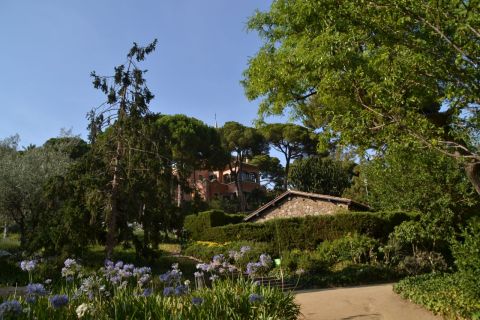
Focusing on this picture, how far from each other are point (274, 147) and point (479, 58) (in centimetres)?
4255

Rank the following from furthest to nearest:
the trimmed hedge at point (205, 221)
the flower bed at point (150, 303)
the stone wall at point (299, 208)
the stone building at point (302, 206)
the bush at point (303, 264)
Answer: the trimmed hedge at point (205, 221), the stone wall at point (299, 208), the stone building at point (302, 206), the bush at point (303, 264), the flower bed at point (150, 303)

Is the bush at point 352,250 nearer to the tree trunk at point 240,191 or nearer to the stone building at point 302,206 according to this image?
the stone building at point 302,206

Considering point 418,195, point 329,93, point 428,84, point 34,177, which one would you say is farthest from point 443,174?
point 34,177

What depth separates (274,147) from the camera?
48344mm

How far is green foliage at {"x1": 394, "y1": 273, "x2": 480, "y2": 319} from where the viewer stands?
7.88 meters

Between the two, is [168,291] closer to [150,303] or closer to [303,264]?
[150,303]

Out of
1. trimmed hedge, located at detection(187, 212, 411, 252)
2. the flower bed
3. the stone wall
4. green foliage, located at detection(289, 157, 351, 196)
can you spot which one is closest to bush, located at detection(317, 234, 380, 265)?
trimmed hedge, located at detection(187, 212, 411, 252)

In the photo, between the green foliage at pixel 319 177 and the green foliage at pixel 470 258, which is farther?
the green foliage at pixel 319 177

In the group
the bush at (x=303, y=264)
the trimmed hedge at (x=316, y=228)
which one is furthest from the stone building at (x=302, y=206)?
the bush at (x=303, y=264)

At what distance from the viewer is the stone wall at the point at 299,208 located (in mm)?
24734

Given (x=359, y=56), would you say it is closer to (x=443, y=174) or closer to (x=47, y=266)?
(x=443, y=174)

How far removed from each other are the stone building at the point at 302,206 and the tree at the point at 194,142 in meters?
10.6

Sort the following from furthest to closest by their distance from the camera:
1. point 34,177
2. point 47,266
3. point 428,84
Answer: point 34,177 → point 47,266 → point 428,84

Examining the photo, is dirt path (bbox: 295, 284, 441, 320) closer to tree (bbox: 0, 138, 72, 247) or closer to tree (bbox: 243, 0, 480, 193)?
tree (bbox: 243, 0, 480, 193)
